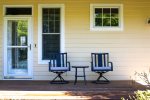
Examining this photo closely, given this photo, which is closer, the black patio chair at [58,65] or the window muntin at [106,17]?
the black patio chair at [58,65]

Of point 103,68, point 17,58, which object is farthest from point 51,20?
point 103,68

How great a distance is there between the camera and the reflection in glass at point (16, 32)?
35.9 feet

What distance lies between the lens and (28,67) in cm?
1093

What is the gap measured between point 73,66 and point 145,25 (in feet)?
8.30

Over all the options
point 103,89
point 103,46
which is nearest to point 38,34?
point 103,46

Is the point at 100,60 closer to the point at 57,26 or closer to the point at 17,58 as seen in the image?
the point at 57,26

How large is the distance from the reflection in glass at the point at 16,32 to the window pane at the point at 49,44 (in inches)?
24.0

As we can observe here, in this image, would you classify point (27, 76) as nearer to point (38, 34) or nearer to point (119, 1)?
point (38, 34)

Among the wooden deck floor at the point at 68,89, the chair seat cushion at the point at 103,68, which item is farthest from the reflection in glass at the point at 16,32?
the chair seat cushion at the point at 103,68

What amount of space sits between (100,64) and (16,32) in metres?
2.72

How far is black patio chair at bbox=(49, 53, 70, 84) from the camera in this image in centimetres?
1021

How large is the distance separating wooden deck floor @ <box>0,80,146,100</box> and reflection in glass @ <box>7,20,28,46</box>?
1.29 metres

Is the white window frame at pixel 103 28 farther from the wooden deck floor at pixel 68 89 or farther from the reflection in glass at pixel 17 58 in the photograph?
the reflection in glass at pixel 17 58

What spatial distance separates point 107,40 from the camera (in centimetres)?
1089
